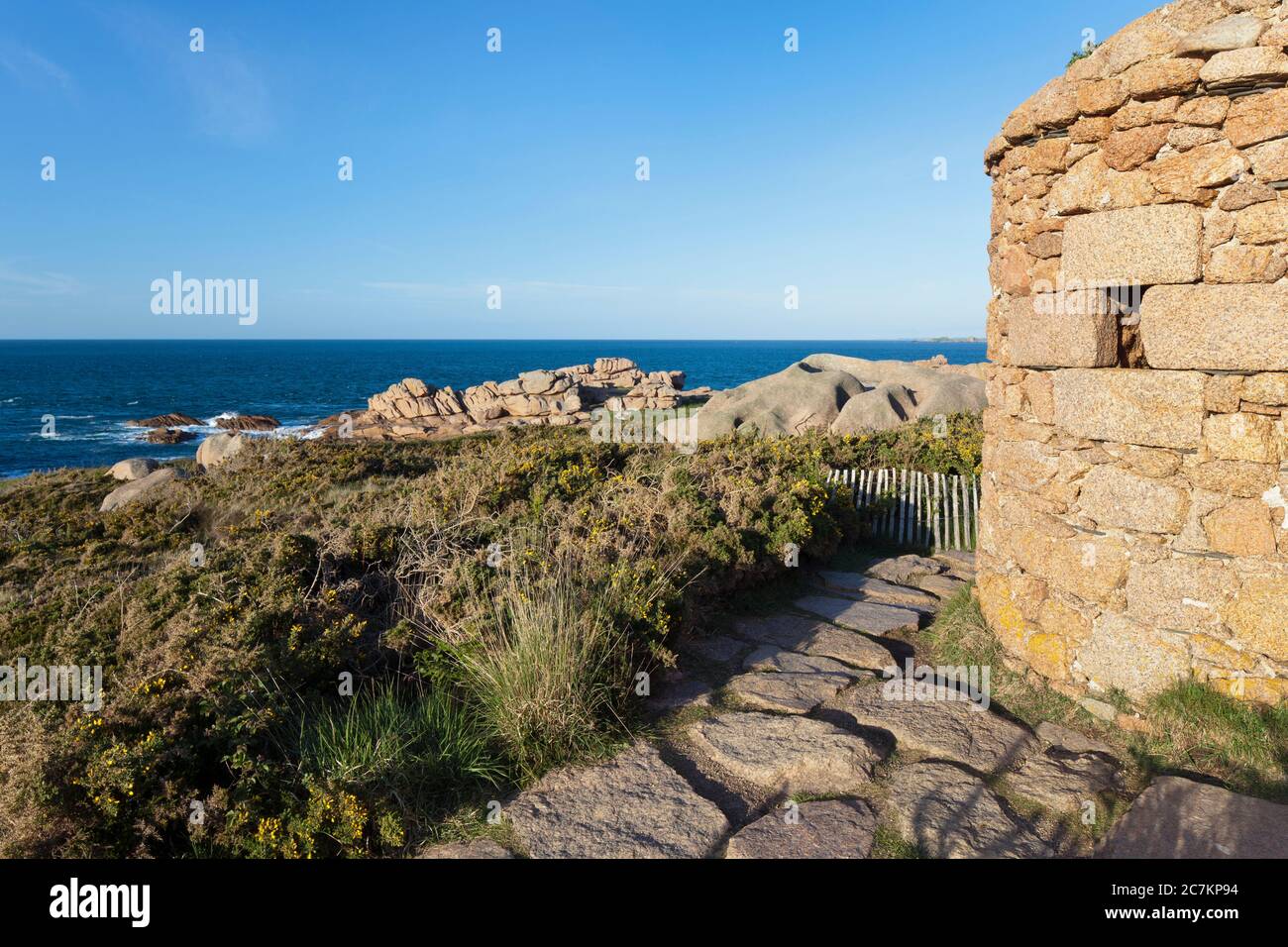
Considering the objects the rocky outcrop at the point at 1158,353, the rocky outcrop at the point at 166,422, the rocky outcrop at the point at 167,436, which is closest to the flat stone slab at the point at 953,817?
the rocky outcrop at the point at 1158,353

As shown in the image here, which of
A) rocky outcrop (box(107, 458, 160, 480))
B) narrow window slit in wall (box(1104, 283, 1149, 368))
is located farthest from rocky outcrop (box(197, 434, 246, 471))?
narrow window slit in wall (box(1104, 283, 1149, 368))

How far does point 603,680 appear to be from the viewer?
4113mm

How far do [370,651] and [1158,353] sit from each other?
466cm

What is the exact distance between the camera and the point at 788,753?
3.63 m

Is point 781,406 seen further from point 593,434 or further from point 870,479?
point 870,479

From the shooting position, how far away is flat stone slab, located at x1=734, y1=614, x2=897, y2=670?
15.8 ft

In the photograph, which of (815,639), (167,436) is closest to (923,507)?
(815,639)

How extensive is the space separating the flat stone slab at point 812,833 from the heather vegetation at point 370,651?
1031mm

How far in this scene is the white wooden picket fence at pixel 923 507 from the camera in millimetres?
7961

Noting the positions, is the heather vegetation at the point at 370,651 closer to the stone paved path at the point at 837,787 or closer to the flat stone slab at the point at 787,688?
the stone paved path at the point at 837,787

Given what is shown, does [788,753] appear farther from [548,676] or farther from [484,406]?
[484,406]

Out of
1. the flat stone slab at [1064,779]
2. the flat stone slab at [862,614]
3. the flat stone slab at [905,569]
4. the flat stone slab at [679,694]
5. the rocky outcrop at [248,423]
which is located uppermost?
the rocky outcrop at [248,423]

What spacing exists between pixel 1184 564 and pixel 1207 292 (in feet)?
4.39
